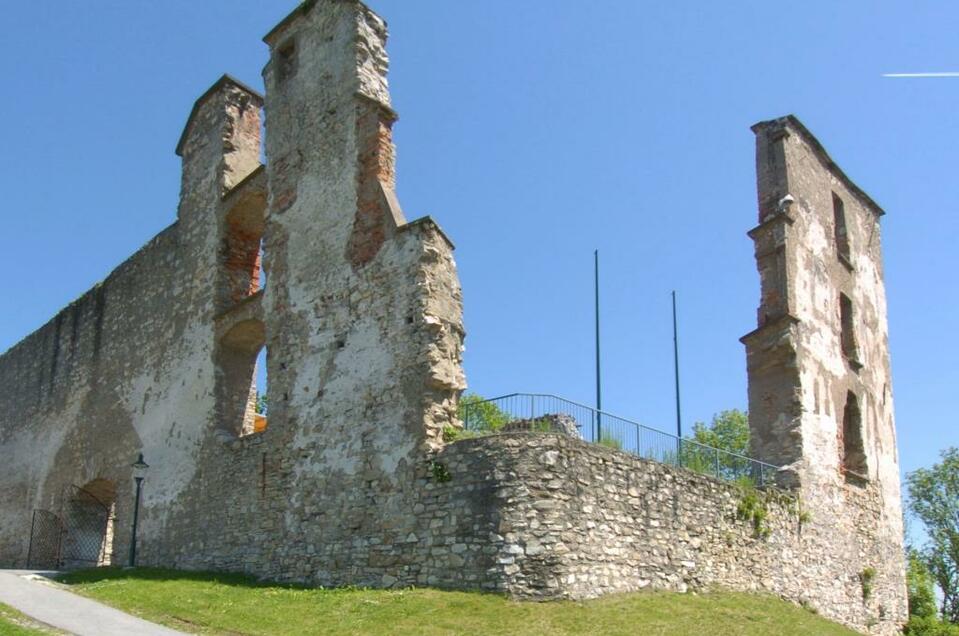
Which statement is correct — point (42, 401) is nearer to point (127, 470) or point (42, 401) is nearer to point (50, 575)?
point (127, 470)

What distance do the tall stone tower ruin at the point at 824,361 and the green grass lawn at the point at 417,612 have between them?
4.98 meters

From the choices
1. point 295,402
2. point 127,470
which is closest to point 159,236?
point 127,470

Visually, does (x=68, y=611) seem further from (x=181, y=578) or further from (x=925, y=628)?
(x=925, y=628)

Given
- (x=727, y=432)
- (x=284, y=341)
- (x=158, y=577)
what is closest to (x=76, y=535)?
(x=158, y=577)

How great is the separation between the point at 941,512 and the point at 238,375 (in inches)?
1141

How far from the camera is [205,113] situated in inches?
832

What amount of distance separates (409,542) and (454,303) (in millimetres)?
3519

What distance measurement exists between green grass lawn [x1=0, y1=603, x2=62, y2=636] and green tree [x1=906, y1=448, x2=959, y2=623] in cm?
3174

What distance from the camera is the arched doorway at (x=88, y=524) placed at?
71.5 ft

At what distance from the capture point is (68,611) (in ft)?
42.4

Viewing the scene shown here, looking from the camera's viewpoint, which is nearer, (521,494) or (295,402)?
(521,494)

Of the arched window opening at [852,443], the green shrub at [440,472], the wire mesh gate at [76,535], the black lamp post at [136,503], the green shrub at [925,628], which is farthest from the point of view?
the green shrub at [925,628]

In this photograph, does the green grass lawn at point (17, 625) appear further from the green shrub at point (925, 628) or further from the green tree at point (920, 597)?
the green tree at point (920, 597)

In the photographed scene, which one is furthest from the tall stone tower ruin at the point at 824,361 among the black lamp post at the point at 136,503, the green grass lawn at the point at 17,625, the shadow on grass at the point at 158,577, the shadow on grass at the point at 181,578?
the green grass lawn at the point at 17,625
